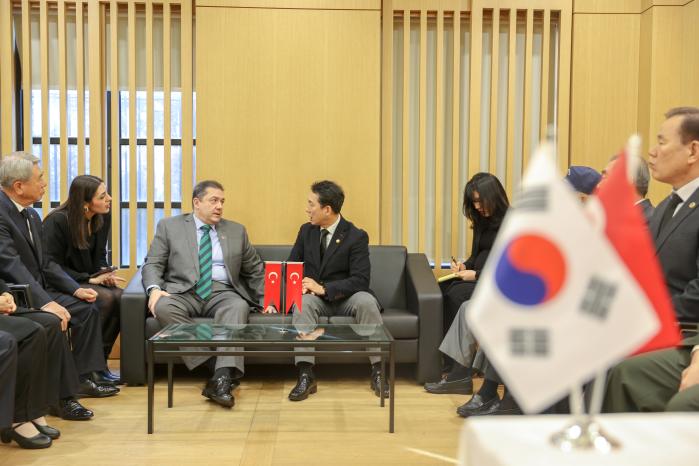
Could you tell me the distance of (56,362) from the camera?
3.34 m

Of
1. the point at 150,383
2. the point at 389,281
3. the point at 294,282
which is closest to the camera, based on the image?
the point at 150,383

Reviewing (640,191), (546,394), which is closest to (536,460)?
(546,394)

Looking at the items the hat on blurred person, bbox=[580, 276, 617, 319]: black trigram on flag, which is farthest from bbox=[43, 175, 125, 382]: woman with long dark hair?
bbox=[580, 276, 617, 319]: black trigram on flag

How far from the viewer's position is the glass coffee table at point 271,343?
3.35 metres

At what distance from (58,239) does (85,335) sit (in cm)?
67

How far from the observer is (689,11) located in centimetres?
511

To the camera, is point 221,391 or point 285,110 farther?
point 285,110

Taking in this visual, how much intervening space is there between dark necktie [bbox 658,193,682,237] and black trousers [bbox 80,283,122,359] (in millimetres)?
3159

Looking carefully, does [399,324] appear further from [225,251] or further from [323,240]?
[225,251]

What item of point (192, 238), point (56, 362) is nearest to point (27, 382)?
point (56, 362)

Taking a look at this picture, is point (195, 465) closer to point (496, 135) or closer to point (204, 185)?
point (204, 185)

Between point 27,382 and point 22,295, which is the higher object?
point 22,295

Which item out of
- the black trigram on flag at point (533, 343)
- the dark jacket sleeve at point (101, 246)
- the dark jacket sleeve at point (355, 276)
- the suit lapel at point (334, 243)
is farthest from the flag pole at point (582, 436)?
the dark jacket sleeve at point (101, 246)

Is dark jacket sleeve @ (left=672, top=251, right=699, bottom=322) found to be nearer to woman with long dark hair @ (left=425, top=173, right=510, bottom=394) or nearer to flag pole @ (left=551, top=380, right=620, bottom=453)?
flag pole @ (left=551, top=380, right=620, bottom=453)
